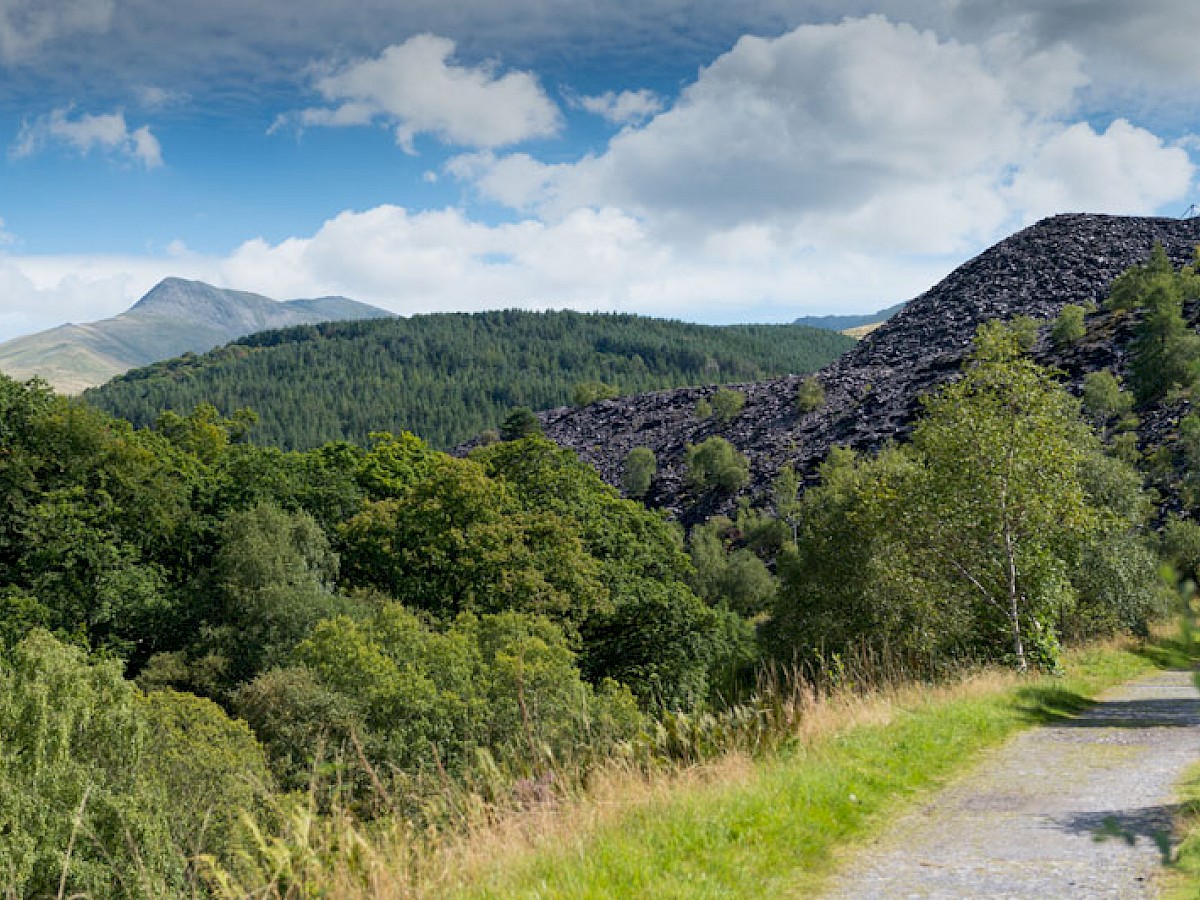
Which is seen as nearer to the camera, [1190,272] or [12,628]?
[12,628]

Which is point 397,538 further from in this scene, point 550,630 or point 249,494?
point 550,630

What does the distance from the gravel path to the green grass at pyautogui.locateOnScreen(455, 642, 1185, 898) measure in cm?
37

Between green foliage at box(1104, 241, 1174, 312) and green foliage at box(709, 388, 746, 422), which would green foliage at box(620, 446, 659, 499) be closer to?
green foliage at box(709, 388, 746, 422)

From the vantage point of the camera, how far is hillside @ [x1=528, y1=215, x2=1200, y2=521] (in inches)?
5458

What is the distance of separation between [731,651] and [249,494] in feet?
81.5

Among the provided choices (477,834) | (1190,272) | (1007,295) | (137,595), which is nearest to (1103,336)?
(1190,272)

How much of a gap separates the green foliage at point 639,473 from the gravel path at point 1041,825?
13390 cm

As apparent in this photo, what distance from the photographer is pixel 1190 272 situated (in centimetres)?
13088

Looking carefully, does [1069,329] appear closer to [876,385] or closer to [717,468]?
[876,385]

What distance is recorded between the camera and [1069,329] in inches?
5157

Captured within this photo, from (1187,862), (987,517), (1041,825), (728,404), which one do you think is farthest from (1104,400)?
(1187,862)

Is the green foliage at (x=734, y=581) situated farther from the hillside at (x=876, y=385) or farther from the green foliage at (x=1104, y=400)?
the green foliage at (x=1104, y=400)

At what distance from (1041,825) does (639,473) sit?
461 ft

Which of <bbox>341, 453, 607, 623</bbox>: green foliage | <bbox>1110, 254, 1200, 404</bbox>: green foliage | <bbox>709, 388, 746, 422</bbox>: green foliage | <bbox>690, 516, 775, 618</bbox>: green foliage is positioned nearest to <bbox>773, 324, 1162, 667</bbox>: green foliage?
<bbox>341, 453, 607, 623</bbox>: green foliage
